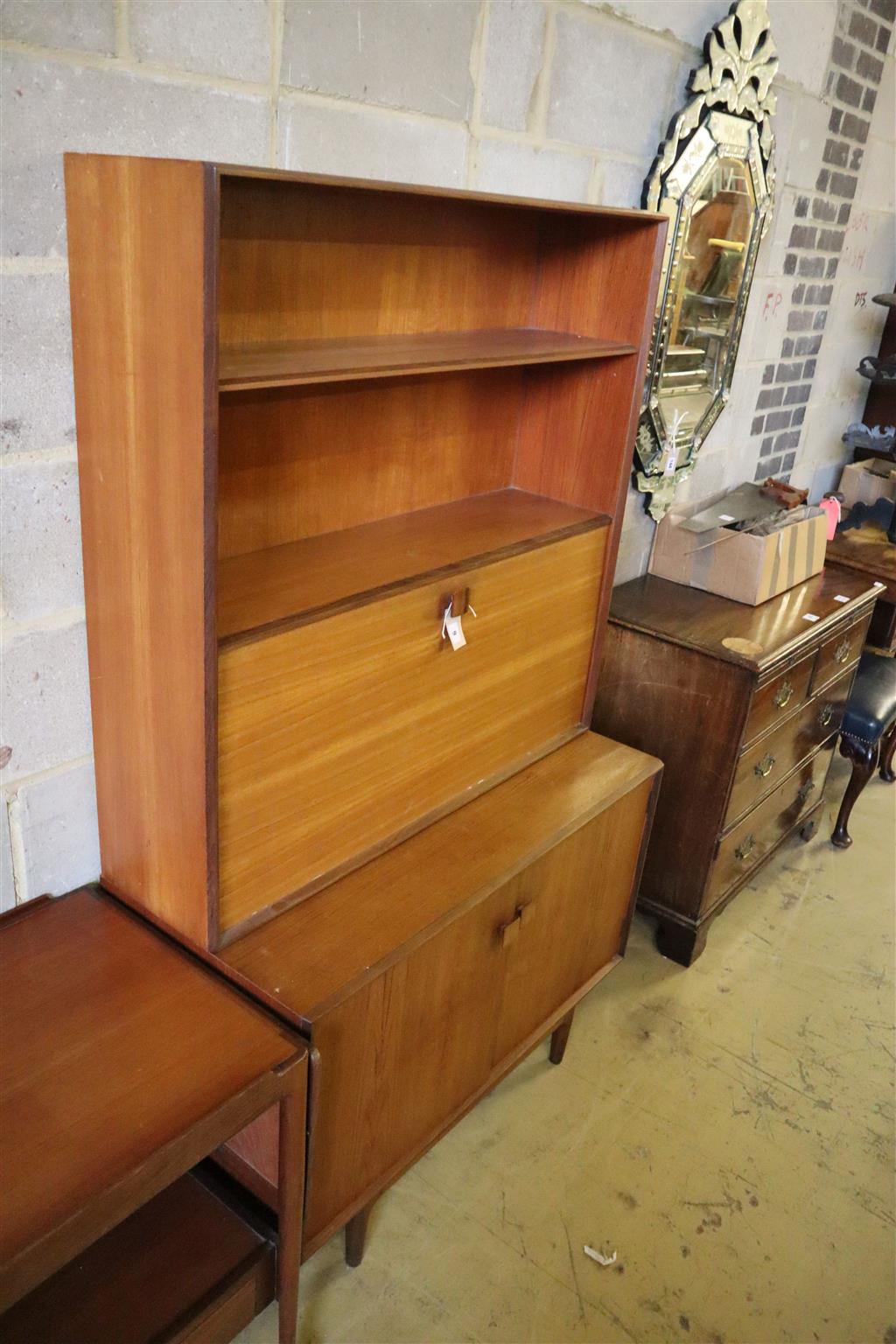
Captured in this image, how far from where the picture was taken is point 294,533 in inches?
60.9

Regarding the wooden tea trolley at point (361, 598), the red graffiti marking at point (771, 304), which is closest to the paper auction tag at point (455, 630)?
the wooden tea trolley at point (361, 598)

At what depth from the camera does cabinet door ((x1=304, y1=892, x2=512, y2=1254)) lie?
4.53 feet

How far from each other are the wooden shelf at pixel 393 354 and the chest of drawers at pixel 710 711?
781 mm

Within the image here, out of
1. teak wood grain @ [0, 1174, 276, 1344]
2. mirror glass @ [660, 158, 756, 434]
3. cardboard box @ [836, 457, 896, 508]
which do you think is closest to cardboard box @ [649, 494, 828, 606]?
mirror glass @ [660, 158, 756, 434]

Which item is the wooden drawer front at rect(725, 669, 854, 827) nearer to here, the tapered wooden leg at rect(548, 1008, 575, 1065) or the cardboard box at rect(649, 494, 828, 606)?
the cardboard box at rect(649, 494, 828, 606)

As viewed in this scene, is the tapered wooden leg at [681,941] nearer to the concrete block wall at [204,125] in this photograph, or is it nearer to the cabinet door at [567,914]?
the cabinet door at [567,914]

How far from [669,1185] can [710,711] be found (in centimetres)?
96

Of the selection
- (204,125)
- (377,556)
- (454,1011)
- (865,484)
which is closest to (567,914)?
(454,1011)

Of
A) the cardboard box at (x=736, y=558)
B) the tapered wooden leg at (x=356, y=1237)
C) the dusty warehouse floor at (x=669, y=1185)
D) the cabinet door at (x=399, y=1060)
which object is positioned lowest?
the dusty warehouse floor at (x=669, y=1185)

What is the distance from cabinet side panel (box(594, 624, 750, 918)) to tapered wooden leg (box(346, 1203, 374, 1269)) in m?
1.08

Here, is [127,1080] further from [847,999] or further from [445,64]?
[847,999]

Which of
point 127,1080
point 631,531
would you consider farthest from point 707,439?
A: point 127,1080

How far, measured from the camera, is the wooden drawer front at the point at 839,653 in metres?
2.52

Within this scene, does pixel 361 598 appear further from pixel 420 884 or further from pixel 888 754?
pixel 888 754
